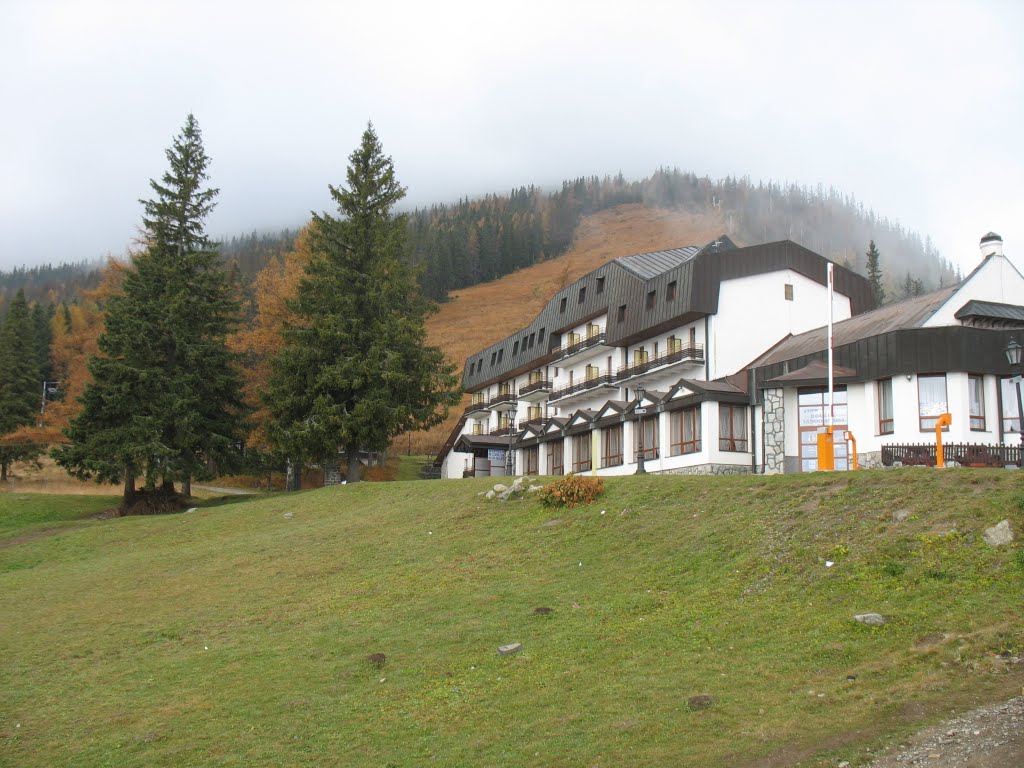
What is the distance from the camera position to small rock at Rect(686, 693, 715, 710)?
12.3 meters

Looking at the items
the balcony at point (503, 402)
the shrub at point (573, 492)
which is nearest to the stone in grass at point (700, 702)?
the shrub at point (573, 492)

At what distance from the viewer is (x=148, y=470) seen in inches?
1517

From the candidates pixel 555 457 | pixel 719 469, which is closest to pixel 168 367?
pixel 555 457

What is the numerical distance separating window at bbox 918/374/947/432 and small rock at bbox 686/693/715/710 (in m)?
22.4

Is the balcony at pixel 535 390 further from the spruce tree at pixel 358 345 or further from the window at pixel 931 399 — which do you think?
the window at pixel 931 399

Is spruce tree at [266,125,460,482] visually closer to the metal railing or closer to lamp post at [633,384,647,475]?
lamp post at [633,384,647,475]

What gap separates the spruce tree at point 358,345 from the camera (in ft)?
133

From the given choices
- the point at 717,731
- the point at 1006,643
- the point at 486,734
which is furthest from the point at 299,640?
the point at 1006,643

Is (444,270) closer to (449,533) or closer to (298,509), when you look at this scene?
(298,509)

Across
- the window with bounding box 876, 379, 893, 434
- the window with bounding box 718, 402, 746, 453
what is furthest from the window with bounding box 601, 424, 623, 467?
the window with bounding box 876, 379, 893, 434

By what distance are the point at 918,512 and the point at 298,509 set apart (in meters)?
23.6

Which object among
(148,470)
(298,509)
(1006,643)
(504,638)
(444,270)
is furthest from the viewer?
(444,270)

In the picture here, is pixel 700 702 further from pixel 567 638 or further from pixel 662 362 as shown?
pixel 662 362

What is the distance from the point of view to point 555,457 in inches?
1989
